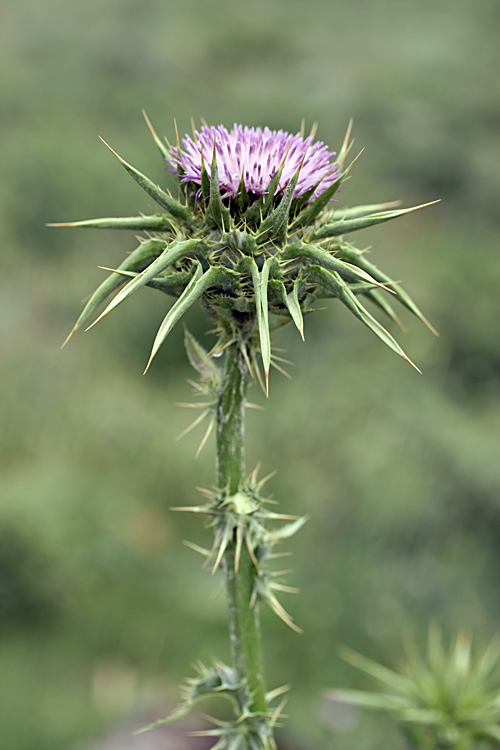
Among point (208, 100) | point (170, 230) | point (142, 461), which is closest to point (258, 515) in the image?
point (170, 230)

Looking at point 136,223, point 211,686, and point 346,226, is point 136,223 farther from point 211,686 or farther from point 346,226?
point 211,686

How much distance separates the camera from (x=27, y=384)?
9141 mm

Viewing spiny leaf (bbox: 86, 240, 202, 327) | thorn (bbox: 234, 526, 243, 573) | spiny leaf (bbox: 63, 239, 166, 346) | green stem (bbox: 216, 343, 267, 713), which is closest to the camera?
spiny leaf (bbox: 86, 240, 202, 327)

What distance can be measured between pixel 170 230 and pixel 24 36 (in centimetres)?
1998

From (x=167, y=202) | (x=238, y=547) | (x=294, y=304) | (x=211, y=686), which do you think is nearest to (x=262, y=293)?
(x=294, y=304)

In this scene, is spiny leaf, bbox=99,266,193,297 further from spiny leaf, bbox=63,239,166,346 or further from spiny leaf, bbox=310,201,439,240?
spiny leaf, bbox=310,201,439,240

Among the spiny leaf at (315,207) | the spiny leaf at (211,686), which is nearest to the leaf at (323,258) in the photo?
the spiny leaf at (315,207)

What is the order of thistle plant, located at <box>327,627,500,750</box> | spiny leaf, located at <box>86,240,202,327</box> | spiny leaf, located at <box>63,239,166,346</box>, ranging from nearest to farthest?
spiny leaf, located at <box>86,240,202,327</box> → spiny leaf, located at <box>63,239,166,346</box> → thistle plant, located at <box>327,627,500,750</box>

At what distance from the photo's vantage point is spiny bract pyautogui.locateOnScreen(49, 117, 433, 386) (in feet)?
6.44

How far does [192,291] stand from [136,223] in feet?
1.33

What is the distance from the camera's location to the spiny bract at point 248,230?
6.44 feet

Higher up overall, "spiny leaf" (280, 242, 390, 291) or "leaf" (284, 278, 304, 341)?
"spiny leaf" (280, 242, 390, 291)

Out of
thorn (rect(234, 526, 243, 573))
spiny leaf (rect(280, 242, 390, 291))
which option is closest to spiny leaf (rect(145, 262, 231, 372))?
spiny leaf (rect(280, 242, 390, 291))

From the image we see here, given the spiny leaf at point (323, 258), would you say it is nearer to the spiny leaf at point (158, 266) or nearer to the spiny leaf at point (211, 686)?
the spiny leaf at point (158, 266)
